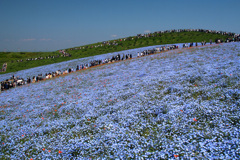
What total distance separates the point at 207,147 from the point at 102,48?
66123 millimetres

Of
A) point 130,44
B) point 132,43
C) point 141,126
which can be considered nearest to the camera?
point 141,126

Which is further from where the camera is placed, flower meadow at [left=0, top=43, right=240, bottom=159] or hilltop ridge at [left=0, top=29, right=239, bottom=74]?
hilltop ridge at [left=0, top=29, right=239, bottom=74]

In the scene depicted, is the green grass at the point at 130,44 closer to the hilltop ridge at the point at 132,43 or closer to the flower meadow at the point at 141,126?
the hilltop ridge at the point at 132,43

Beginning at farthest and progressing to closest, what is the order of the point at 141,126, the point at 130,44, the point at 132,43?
the point at 132,43
the point at 130,44
the point at 141,126

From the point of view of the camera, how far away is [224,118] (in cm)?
762

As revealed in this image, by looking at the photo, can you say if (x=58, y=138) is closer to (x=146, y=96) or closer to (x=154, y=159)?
(x=154, y=159)

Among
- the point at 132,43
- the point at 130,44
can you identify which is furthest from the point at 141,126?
the point at 132,43

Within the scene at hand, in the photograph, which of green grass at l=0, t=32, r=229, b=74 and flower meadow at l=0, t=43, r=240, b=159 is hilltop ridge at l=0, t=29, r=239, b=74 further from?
flower meadow at l=0, t=43, r=240, b=159

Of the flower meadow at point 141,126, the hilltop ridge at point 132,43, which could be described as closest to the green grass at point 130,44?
the hilltop ridge at point 132,43

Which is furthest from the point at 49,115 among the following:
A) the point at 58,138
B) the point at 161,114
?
the point at 161,114

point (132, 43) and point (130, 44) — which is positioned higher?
point (132, 43)

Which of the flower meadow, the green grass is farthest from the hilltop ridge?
the flower meadow

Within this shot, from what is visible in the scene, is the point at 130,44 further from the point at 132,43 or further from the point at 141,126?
the point at 141,126

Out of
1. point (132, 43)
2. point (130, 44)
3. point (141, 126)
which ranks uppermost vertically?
point (132, 43)
